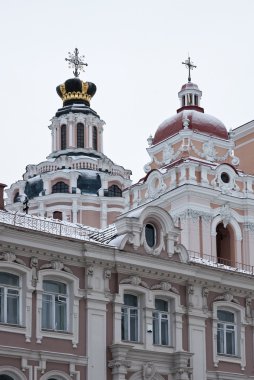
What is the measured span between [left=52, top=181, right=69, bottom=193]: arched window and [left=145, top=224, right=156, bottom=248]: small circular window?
142 ft

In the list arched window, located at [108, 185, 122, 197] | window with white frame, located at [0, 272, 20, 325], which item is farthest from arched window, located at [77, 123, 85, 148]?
window with white frame, located at [0, 272, 20, 325]

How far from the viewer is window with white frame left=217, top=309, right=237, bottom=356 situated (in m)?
43.1

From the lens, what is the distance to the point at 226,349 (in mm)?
43219

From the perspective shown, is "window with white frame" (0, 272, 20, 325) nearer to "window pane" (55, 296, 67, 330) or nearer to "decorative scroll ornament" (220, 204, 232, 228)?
"window pane" (55, 296, 67, 330)

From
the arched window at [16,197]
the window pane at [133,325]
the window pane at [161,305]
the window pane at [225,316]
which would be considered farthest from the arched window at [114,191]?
the window pane at [133,325]

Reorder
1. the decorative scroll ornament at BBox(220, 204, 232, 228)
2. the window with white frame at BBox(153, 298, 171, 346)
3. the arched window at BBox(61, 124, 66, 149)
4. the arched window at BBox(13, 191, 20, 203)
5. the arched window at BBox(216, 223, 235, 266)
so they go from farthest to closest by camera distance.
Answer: the arched window at BBox(61, 124, 66, 149) → the arched window at BBox(13, 191, 20, 203) → the arched window at BBox(216, 223, 235, 266) → the decorative scroll ornament at BBox(220, 204, 232, 228) → the window with white frame at BBox(153, 298, 171, 346)

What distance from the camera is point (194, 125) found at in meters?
68.6

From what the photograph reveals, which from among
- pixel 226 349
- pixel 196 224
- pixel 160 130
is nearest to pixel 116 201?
pixel 160 130

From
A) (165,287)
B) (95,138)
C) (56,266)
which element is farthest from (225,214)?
(56,266)

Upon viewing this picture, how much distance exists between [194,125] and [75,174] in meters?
18.7

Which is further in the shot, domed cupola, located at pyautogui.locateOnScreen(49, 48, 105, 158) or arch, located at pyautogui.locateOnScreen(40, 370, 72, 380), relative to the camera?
domed cupola, located at pyautogui.locateOnScreen(49, 48, 105, 158)

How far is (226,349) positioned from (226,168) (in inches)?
962

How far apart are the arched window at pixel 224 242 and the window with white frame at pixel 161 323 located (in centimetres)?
2387

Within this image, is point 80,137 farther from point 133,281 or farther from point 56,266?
point 56,266
